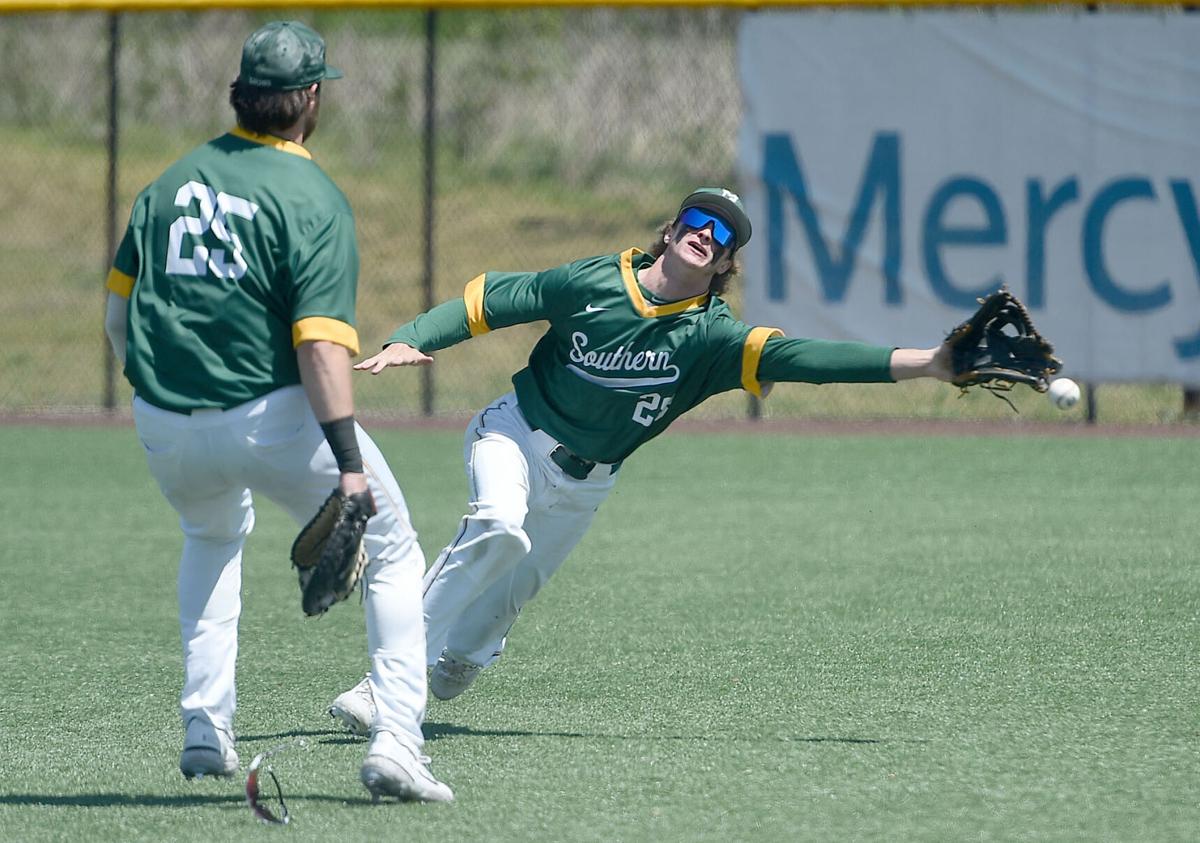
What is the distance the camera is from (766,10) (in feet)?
40.4

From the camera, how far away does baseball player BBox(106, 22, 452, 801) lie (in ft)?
13.5

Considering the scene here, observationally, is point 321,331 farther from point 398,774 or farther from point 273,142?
point 398,774

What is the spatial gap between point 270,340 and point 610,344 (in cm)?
139

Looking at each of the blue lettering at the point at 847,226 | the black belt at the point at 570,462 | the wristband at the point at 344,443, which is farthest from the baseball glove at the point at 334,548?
the blue lettering at the point at 847,226

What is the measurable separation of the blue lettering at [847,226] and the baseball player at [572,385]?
272 inches

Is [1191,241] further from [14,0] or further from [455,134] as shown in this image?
A: [455,134]

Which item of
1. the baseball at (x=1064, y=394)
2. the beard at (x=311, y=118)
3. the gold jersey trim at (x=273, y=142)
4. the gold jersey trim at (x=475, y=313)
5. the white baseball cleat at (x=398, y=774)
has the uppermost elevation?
the beard at (x=311, y=118)

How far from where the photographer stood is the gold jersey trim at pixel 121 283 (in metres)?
4.35

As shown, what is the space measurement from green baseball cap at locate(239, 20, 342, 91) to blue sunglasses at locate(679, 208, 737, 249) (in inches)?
56.3

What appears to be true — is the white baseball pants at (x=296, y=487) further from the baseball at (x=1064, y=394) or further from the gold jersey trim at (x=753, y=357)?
the baseball at (x=1064, y=394)

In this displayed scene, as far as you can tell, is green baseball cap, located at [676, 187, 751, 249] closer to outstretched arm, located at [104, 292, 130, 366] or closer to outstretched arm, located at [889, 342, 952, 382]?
outstretched arm, located at [889, 342, 952, 382]

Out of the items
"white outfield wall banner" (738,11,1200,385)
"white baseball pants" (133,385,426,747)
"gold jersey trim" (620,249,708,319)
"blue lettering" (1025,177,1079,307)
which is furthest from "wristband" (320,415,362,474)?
"blue lettering" (1025,177,1079,307)

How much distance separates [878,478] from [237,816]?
257 inches

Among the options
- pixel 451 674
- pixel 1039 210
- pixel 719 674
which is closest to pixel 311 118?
pixel 451 674
